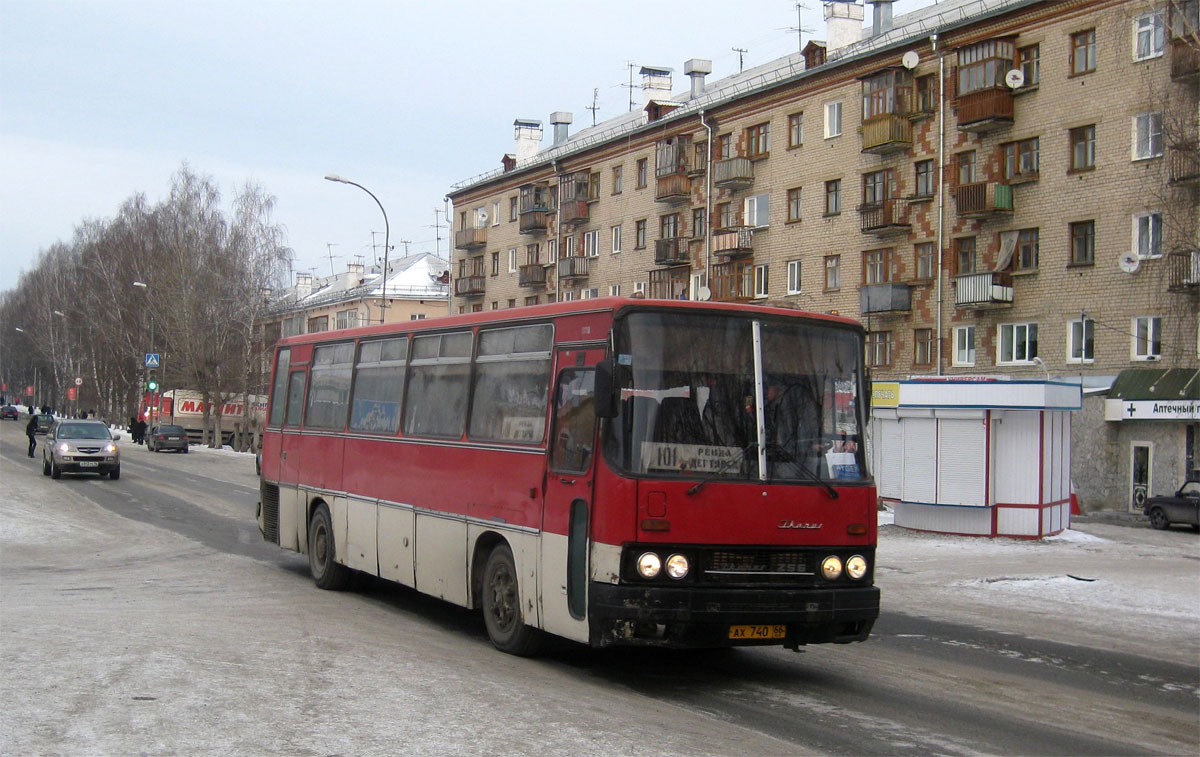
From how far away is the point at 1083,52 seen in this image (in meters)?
38.8

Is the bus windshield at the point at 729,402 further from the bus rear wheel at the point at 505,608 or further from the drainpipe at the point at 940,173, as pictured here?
the drainpipe at the point at 940,173

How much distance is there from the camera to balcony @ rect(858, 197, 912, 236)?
1741 inches

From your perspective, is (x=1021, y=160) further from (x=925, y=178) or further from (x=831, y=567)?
(x=831, y=567)

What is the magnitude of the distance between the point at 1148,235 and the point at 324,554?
99.6 feet

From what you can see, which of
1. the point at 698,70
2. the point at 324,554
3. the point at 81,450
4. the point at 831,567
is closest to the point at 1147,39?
the point at 698,70

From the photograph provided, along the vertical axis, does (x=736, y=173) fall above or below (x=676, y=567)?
above

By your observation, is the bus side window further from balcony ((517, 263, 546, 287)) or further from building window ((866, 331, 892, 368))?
balcony ((517, 263, 546, 287))

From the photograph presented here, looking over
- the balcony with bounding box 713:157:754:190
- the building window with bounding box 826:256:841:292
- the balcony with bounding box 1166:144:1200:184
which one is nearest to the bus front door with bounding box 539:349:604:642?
the balcony with bounding box 1166:144:1200:184

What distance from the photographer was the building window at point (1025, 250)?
40.3 m

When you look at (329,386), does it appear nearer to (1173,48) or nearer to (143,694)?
(143,694)

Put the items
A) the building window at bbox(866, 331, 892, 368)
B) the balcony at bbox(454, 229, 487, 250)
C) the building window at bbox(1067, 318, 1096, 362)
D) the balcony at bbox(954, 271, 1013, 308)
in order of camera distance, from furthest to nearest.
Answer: the balcony at bbox(454, 229, 487, 250) → the building window at bbox(866, 331, 892, 368) → the balcony at bbox(954, 271, 1013, 308) → the building window at bbox(1067, 318, 1096, 362)

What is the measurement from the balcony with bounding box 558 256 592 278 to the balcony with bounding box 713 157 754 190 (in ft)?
38.2

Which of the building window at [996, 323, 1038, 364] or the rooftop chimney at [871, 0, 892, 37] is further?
the rooftop chimney at [871, 0, 892, 37]

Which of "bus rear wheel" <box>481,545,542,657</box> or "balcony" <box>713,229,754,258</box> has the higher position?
"balcony" <box>713,229,754,258</box>
